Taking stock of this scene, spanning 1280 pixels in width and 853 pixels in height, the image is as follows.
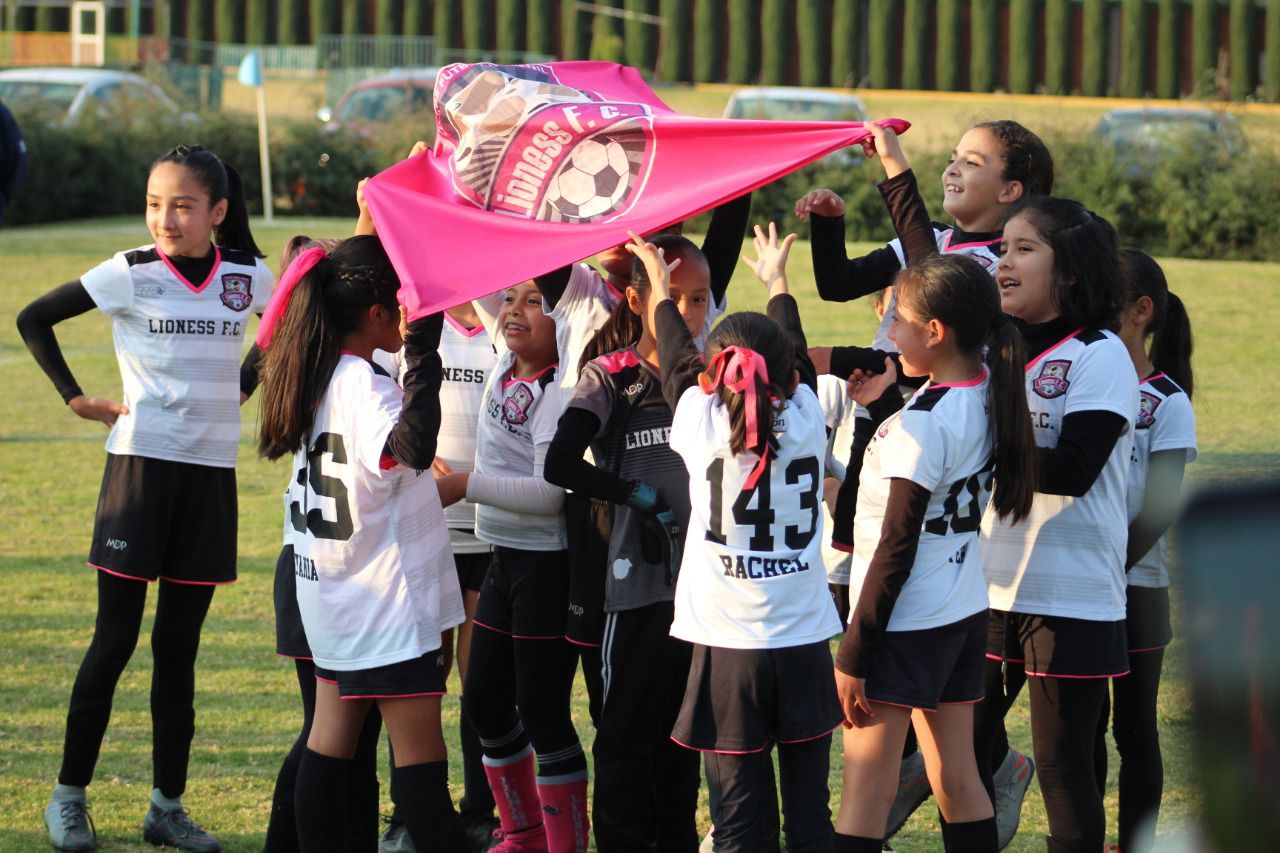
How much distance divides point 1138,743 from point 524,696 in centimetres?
158

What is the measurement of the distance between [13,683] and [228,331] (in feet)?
6.82

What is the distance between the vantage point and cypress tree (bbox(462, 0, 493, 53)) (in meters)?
40.9

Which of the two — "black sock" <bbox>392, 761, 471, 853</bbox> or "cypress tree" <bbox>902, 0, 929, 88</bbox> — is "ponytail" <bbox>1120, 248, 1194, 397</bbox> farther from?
"cypress tree" <bbox>902, 0, 929, 88</bbox>

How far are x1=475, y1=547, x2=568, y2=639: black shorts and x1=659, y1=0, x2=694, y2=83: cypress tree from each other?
37151 millimetres

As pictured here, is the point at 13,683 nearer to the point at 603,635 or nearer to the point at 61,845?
the point at 61,845

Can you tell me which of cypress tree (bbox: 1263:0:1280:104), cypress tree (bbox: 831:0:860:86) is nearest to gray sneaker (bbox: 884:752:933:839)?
cypress tree (bbox: 1263:0:1280:104)

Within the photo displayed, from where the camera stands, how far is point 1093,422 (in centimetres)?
349

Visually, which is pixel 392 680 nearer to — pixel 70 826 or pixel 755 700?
pixel 755 700

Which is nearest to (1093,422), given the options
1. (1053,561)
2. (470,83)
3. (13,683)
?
(1053,561)

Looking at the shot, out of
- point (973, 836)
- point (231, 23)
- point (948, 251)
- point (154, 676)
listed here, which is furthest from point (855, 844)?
point (231, 23)

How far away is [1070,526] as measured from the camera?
3594 millimetres

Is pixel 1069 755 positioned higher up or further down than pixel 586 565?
Result: further down

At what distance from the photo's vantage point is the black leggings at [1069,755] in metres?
3.55

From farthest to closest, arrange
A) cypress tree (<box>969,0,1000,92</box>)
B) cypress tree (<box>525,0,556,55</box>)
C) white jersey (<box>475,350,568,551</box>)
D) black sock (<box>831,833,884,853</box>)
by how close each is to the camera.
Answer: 1. cypress tree (<box>525,0,556,55</box>)
2. cypress tree (<box>969,0,1000,92</box>)
3. white jersey (<box>475,350,568,551</box>)
4. black sock (<box>831,833,884,853</box>)
